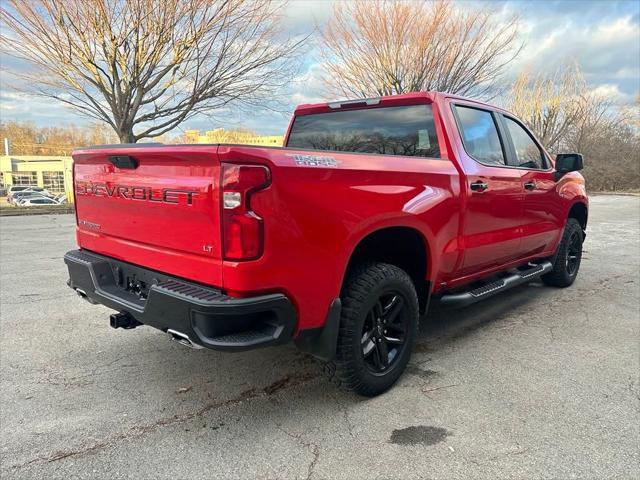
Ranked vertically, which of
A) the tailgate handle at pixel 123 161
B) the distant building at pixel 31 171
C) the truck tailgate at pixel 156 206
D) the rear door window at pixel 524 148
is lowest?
the distant building at pixel 31 171

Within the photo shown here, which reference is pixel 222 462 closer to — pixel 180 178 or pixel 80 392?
pixel 80 392

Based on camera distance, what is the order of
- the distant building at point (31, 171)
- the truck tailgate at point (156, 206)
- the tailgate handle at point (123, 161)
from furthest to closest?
the distant building at point (31, 171) → the tailgate handle at point (123, 161) → the truck tailgate at point (156, 206)

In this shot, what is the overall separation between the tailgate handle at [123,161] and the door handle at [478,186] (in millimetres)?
2328

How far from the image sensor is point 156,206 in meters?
2.56

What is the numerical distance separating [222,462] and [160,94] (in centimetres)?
1372

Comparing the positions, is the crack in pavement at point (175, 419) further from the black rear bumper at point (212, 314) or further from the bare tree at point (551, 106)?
the bare tree at point (551, 106)

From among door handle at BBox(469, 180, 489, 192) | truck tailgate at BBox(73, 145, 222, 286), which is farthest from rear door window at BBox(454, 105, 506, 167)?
truck tailgate at BBox(73, 145, 222, 286)

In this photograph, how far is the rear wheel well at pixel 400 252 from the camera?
Answer: 118 inches

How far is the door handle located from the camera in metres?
3.56

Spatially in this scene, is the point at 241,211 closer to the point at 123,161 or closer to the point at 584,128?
the point at 123,161

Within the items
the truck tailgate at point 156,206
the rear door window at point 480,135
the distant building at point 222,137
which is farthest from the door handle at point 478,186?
the distant building at point 222,137

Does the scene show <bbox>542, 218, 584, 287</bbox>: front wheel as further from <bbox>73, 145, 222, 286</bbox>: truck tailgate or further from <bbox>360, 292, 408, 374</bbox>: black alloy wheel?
<bbox>73, 145, 222, 286</bbox>: truck tailgate

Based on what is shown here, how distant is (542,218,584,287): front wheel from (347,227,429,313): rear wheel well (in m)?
2.76

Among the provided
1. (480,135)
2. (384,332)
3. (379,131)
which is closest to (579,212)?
(480,135)
